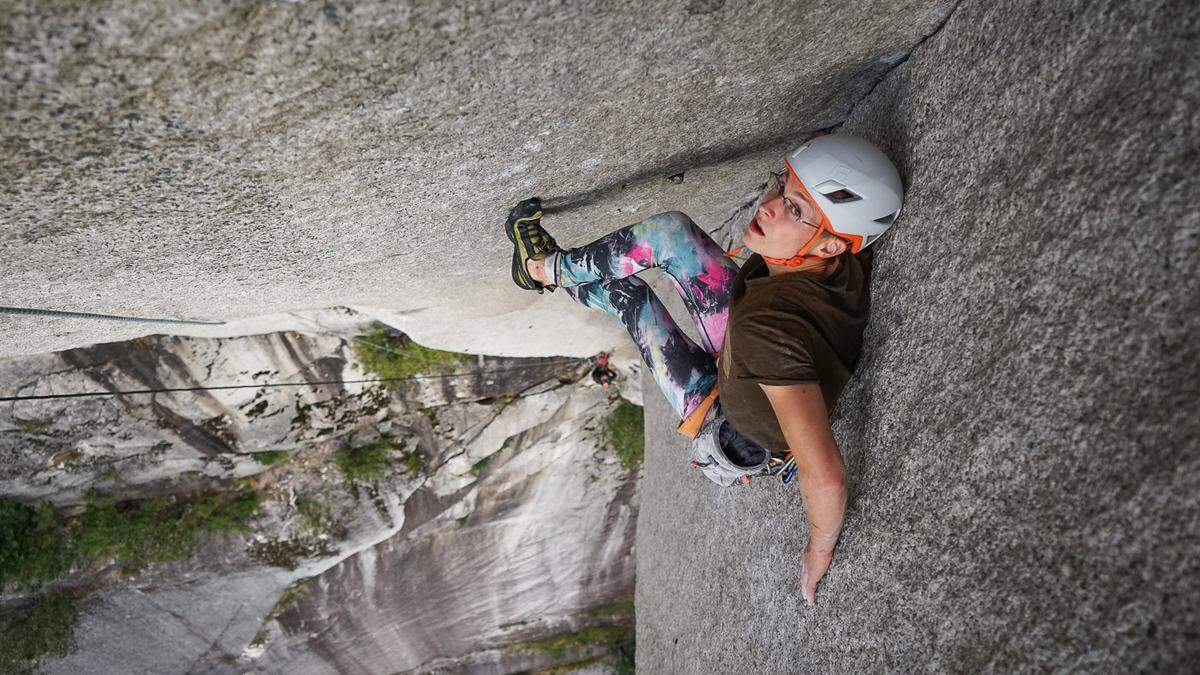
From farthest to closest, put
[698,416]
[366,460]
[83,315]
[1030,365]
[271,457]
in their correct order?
1. [366,460]
2. [271,457]
3. [83,315]
4. [698,416]
5. [1030,365]

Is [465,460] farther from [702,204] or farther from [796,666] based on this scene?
[796,666]

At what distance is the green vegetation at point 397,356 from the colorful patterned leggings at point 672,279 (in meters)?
2.76

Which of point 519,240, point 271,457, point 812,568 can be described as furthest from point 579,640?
point 519,240

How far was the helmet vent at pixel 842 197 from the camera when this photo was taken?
178 cm

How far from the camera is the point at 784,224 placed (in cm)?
191

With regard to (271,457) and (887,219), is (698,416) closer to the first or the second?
(887,219)

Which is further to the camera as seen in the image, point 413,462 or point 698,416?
point 413,462

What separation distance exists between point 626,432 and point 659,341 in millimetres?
4295

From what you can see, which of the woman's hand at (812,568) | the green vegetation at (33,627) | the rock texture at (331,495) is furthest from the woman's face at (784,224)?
the green vegetation at (33,627)

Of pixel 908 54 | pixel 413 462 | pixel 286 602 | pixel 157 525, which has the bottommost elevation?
pixel 286 602

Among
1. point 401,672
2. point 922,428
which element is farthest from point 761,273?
point 401,672

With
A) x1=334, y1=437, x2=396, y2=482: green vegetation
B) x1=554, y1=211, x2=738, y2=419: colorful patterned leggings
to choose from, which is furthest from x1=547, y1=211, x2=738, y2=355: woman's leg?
x1=334, y1=437, x2=396, y2=482: green vegetation

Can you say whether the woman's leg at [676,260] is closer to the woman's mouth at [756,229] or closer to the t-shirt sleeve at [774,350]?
the woman's mouth at [756,229]

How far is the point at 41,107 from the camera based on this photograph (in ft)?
4.00
